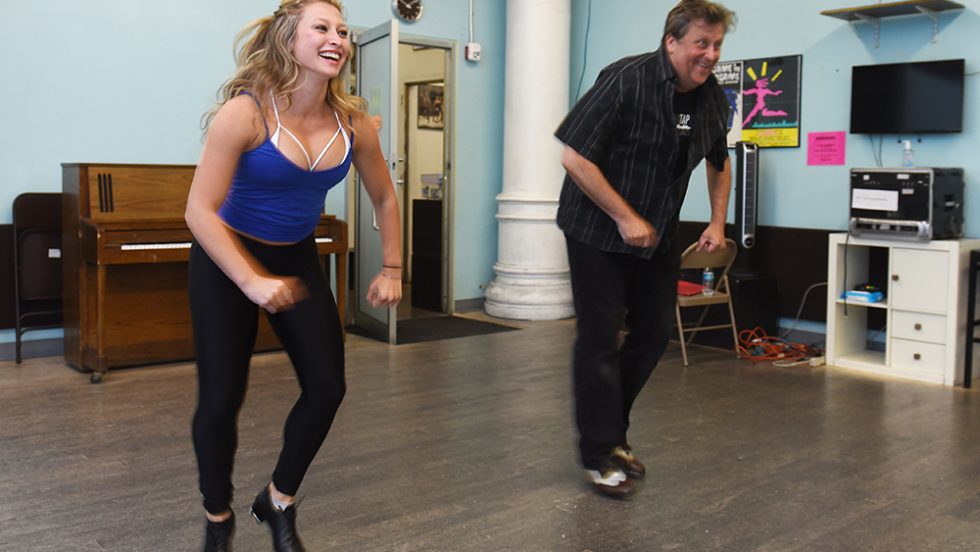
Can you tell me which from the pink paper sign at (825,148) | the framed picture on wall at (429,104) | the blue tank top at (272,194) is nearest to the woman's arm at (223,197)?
the blue tank top at (272,194)

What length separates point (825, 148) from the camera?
604cm

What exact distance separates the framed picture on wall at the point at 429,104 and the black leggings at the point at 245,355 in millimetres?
7596

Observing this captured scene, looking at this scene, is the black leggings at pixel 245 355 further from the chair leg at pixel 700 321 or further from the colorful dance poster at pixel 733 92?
the colorful dance poster at pixel 733 92

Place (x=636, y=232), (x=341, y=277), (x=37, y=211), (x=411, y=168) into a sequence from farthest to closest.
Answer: (x=411, y=168) → (x=341, y=277) → (x=37, y=211) → (x=636, y=232)

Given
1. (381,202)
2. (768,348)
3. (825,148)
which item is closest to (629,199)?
(381,202)

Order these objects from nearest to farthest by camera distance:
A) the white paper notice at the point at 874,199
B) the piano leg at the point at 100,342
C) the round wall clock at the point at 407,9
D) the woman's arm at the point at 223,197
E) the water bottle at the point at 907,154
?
1. the woman's arm at the point at 223,197
2. the piano leg at the point at 100,342
3. the white paper notice at the point at 874,199
4. the water bottle at the point at 907,154
5. the round wall clock at the point at 407,9

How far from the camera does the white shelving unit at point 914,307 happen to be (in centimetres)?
501

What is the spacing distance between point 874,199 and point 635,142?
2713 millimetres

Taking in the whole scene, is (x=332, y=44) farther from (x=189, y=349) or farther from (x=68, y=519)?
(x=189, y=349)

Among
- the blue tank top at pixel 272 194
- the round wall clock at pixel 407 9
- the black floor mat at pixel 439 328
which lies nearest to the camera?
the blue tank top at pixel 272 194

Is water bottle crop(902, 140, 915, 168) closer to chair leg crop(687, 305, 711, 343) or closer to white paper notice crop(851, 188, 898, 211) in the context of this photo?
white paper notice crop(851, 188, 898, 211)

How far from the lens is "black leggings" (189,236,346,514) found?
7.38 feet

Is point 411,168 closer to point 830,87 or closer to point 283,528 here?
Result: point 830,87

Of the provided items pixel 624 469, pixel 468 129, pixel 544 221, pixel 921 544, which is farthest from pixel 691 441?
pixel 468 129
